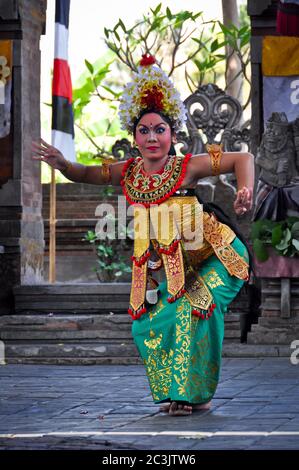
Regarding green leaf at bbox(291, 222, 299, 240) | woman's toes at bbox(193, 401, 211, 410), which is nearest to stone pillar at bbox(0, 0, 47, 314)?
green leaf at bbox(291, 222, 299, 240)

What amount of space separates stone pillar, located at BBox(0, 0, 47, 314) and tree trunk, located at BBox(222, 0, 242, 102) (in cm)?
677

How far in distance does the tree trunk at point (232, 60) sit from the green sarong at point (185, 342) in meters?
12.2

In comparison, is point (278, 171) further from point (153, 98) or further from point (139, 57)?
point (139, 57)

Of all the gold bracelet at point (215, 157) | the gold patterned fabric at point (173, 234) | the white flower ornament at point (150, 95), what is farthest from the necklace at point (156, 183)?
the white flower ornament at point (150, 95)

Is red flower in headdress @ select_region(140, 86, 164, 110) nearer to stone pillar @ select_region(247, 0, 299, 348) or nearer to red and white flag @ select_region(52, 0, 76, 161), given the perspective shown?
stone pillar @ select_region(247, 0, 299, 348)

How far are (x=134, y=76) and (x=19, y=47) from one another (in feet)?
17.8

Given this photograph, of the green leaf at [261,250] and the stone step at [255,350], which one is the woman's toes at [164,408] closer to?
the stone step at [255,350]

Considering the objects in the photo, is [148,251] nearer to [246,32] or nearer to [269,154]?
[269,154]

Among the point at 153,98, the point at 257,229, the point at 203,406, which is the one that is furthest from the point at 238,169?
the point at 257,229

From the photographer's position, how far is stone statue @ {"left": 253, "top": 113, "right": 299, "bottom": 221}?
11.6 metres

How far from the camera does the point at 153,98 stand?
25.1 feet

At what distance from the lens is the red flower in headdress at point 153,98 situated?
7.66 metres

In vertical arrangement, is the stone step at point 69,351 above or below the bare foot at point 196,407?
below
